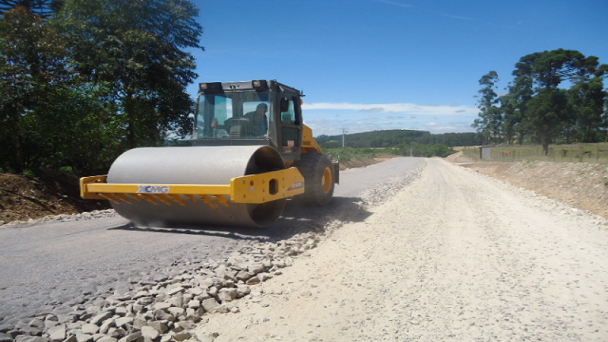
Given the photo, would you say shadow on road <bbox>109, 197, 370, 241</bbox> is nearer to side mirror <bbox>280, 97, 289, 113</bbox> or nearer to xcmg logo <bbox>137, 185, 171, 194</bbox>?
xcmg logo <bbox>137, 185, 171, 194</bbox>

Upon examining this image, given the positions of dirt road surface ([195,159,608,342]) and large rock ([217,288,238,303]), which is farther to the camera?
large rock ([217,288,238,303])

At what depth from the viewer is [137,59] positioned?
13.7 m

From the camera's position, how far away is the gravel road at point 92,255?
364cm

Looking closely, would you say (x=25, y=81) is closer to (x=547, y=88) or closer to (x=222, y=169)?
(x=222, y=169)

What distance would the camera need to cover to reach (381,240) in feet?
21.8

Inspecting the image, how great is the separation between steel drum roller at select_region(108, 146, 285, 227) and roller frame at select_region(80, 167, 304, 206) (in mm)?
154

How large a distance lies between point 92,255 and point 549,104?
143 feet

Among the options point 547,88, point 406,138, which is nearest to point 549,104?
point 547,88

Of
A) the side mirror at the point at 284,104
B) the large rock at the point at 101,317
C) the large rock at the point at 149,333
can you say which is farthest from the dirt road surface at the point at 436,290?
the side mirror at the point at 284,104

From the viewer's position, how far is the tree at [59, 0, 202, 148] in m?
13.4

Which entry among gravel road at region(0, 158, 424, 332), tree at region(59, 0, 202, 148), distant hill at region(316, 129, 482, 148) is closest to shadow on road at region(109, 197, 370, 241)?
gravel road at region(0, 158, 424, 332)

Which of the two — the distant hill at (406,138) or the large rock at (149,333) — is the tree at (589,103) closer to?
the large rock at (149,333)

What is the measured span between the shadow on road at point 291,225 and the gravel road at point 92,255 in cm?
2

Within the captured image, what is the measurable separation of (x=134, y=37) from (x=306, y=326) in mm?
12964
